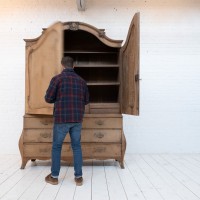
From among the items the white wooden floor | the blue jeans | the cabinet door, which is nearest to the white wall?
the white wooden floor

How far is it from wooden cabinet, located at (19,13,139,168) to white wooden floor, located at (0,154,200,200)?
0.24m

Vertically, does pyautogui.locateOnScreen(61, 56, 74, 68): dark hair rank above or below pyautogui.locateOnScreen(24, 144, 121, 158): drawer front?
above

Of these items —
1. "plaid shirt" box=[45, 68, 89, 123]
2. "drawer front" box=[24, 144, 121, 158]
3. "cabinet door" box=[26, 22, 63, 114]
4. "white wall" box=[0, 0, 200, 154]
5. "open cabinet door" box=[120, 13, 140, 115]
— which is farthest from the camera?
"white wall" box=[0, 0, 200, 154]

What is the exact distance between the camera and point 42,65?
3.46 metres

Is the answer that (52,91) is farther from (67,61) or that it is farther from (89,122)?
(89,122)

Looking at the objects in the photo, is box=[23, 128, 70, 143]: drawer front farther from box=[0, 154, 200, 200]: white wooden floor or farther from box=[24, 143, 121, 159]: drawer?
box=[0, 154, 200, 200]: white wooden floor

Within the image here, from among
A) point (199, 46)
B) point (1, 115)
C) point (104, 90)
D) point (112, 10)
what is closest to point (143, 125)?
point (104, 90)

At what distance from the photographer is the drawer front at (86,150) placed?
370 cm

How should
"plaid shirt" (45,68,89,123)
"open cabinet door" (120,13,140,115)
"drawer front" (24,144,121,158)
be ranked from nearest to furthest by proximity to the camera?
"plaid shirt" (45,68,89,123), "open cabinet door" (120,13,140,115), "drawer front" (24,144,121,158)

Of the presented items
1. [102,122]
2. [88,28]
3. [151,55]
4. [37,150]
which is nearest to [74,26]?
[88,28]

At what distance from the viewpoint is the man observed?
293cm

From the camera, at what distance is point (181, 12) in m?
4.83

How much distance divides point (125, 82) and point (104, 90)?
2.57 feet

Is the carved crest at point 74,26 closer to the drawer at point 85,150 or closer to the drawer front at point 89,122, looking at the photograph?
the drawer front at point 89,122
